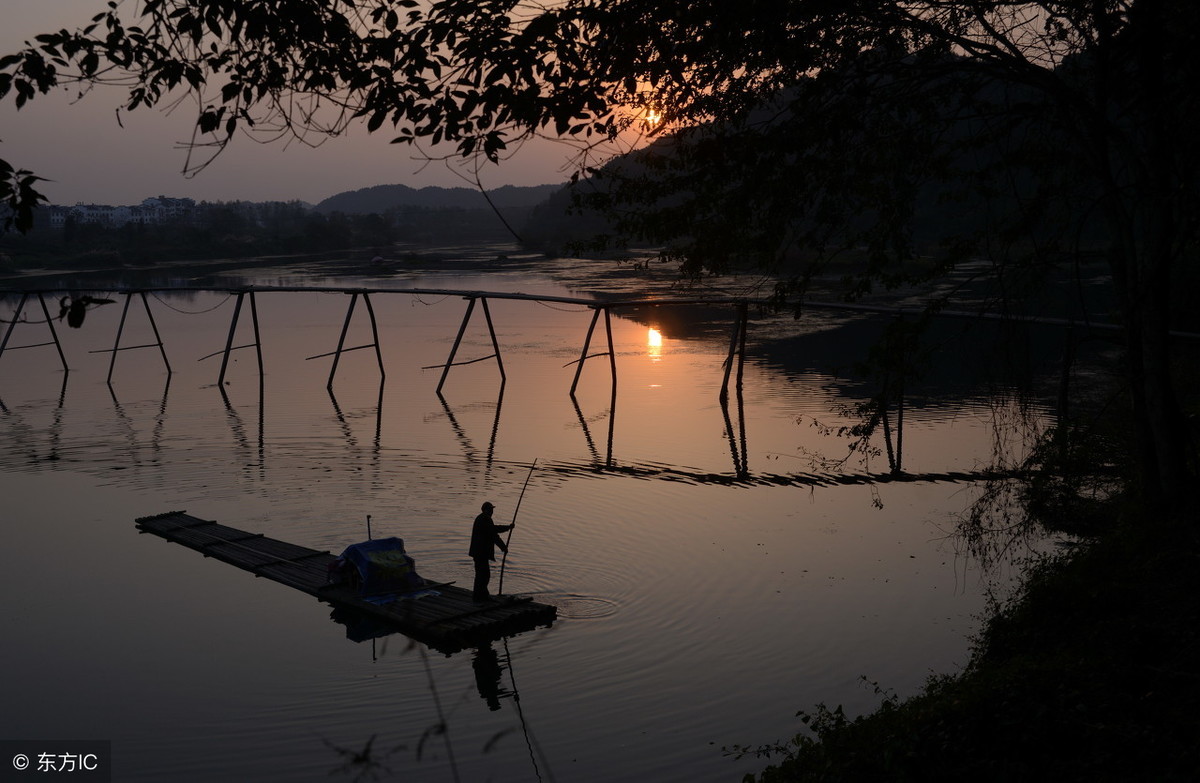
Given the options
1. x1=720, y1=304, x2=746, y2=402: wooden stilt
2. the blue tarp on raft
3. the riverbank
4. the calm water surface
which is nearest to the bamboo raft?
the blue tarp on raft

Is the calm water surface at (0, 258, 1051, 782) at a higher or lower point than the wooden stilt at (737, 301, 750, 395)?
lower

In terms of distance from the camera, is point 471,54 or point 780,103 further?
point 780,103

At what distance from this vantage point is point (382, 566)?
45.1 ft

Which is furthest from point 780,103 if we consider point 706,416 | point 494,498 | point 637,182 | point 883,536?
point 706,416

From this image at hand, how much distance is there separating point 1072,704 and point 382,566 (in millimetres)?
8315

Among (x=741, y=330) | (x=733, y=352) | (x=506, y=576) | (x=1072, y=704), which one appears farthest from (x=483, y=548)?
(x=733, y=352)

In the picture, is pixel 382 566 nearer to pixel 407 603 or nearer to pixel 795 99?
pixel 407 603

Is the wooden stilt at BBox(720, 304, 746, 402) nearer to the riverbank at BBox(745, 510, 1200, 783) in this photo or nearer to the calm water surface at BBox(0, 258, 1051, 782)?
the calm water surface at BBox(0, 258, 1051, 782)

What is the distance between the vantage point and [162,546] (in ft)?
58.0

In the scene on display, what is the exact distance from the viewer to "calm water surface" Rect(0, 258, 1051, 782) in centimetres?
1097

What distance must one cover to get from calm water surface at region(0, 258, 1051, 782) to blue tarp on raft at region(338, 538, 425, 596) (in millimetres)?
792

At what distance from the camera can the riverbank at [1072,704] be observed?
7.53 meters

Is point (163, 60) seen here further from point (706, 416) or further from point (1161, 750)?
point (706, 416)

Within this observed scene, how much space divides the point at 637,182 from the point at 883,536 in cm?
817
